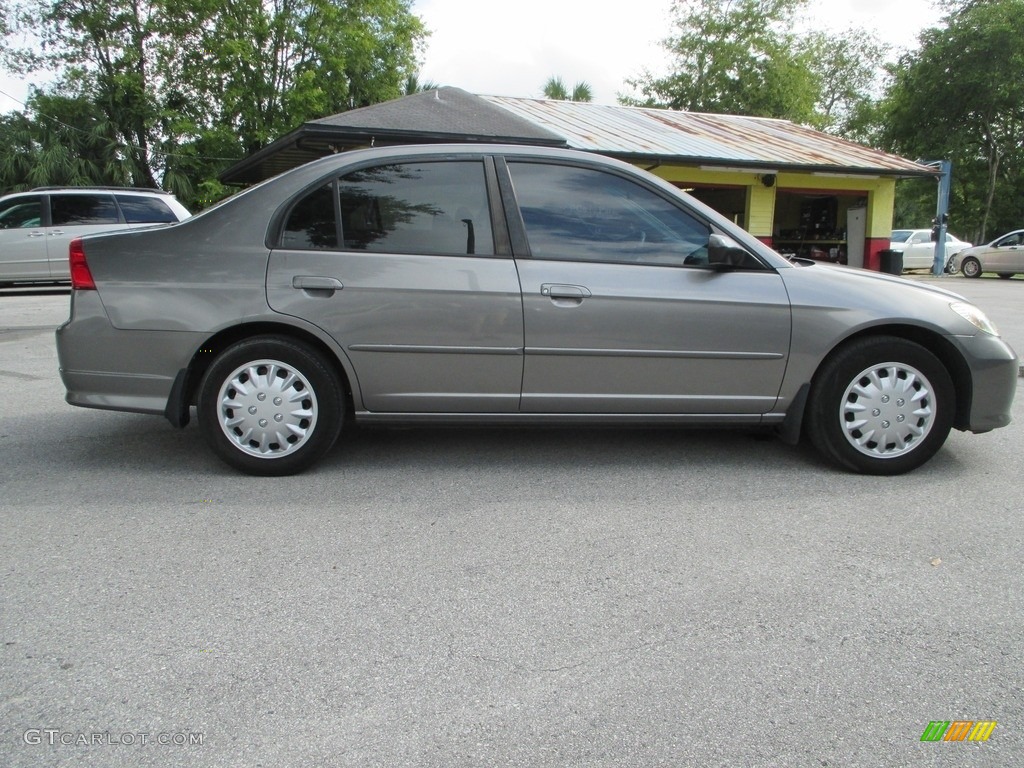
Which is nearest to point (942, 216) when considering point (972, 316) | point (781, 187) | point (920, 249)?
point (920, 249)

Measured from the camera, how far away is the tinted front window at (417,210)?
3.95m

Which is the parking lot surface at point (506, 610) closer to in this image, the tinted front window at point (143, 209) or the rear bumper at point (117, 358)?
the rear bumper at point (117, 358)

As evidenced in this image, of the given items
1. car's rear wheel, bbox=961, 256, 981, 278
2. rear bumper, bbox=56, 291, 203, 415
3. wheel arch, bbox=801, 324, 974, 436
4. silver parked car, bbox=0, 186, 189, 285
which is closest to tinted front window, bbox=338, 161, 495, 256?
rear bumper, bbox=56, 291, 203, 415

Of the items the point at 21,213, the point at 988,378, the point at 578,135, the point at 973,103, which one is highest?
the point at 973,103

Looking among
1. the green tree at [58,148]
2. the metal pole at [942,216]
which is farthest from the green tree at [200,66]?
the metal pole at [942,216]

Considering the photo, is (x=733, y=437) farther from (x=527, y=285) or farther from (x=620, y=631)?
(x=620, y=631)

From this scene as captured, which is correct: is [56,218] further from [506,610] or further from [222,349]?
[506,610]

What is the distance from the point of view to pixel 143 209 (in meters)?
13.8

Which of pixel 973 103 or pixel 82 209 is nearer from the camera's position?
pixel 82 209

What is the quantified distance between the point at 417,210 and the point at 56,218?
12.7m

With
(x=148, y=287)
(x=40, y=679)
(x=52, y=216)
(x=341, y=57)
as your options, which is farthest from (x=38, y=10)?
(x=40, y=679)

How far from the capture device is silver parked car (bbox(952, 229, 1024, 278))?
2305 centimetres

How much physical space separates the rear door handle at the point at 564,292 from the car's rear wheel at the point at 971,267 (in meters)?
24.9

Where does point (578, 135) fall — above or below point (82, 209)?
above
